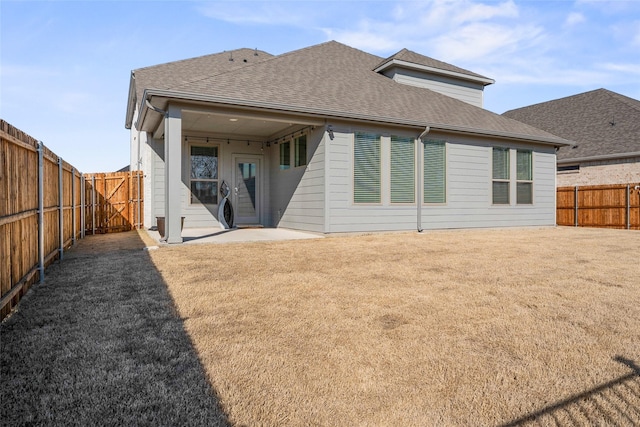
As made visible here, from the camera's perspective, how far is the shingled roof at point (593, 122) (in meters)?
15.7

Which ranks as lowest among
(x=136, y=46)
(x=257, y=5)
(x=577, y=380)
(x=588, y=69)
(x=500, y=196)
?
(x=577, y=380)

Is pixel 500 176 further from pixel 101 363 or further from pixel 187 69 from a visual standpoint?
pixel 101 363

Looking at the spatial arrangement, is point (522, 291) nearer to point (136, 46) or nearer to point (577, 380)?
point (577, 380)

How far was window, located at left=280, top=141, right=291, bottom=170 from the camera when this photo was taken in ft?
36.3

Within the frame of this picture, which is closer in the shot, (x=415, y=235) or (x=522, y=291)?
(x=522, y=291)

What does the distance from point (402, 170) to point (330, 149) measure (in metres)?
2.17

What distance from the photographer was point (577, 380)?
7.13 ft

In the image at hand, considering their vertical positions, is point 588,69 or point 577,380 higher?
point 588,69

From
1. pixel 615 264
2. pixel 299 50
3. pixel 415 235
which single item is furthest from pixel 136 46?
pixel 615 264

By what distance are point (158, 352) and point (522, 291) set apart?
3567mm

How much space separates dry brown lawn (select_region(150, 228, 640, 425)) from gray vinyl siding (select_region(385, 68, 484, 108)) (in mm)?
9428

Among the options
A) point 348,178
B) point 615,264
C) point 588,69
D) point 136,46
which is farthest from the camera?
point 588,69

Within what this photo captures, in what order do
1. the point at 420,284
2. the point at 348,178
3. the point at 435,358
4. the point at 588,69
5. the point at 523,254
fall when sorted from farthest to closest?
1. the point at 588,69
2. the point at 348,178
3. the point at 523,254
4. the point at 420,284
5. the point at 435,358

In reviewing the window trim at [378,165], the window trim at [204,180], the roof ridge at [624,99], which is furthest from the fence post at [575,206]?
the window trim at [204,180]
